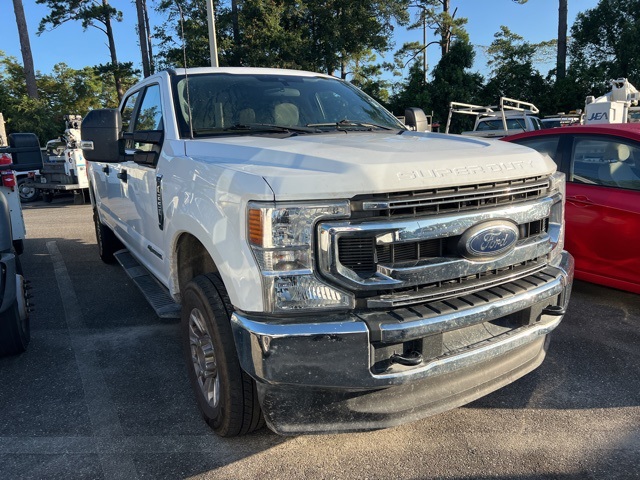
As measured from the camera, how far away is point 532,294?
8.59 ft

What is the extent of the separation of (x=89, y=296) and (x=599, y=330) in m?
4.86

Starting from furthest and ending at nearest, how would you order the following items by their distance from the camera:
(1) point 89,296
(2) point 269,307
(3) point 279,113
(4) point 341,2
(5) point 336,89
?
(4) point 341,2 → (1) point 89,296 → (5) point 336,89 → (3) point 279,113 → (2) point 269,307

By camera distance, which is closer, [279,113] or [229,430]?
[229,430]

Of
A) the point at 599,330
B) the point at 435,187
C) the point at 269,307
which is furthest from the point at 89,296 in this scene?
the point at 599,330

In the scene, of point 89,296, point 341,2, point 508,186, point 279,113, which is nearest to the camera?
point 508,186

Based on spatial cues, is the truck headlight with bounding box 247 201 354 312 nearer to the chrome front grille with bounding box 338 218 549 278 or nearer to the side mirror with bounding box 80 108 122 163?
the chrome front grille with bounding box 338 218 549 278

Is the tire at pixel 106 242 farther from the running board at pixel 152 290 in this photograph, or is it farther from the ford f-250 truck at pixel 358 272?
the ford f-250 truck at pixel 358 272

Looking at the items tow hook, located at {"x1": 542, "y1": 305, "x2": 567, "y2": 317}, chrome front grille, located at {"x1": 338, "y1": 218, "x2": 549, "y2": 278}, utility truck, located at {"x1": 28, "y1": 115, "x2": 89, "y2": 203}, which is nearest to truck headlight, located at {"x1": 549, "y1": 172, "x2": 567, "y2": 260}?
tow hook, located at {"x1": 542, "y1": 305, "x2": 567, "y2": 317}

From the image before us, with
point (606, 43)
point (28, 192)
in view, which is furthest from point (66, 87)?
point (606, 43)

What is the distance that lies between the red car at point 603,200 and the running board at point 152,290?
3.59 metres

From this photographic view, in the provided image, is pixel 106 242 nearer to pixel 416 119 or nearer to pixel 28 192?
pixel 416 119

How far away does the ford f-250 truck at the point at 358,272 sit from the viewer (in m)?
2.19

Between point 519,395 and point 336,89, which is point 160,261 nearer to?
point 336,89

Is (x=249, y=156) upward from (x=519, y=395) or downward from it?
upward
